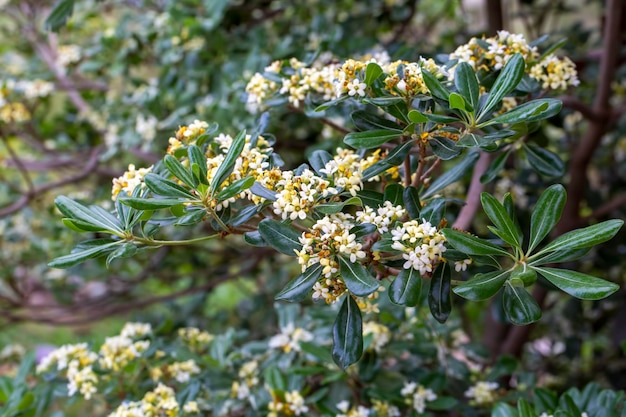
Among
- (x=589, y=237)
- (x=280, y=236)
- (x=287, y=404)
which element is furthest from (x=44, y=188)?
(x=589, y=237)

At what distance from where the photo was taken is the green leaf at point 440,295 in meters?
0.78

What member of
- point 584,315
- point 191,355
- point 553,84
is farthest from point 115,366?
point 584,315

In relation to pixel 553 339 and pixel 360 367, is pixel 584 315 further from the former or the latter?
pixel 360 367

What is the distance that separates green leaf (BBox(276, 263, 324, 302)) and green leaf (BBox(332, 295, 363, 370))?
0.09 m

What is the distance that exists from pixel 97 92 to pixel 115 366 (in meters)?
1.44

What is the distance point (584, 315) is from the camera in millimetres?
2088

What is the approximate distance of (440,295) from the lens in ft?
2.57

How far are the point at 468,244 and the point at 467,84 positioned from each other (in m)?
0.21

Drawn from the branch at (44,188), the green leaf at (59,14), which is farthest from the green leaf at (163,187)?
the branch at (44,188)

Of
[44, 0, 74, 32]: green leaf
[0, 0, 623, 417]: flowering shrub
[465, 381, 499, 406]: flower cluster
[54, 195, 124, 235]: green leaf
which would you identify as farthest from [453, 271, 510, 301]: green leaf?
[44, 0, 74, 32]: green leaf

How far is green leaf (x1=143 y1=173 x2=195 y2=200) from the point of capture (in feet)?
2.48

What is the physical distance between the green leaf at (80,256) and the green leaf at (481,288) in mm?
439

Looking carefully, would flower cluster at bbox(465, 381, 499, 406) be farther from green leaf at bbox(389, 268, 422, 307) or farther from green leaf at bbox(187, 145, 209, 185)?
green leaf at bbox(187, 145, 209, 185)

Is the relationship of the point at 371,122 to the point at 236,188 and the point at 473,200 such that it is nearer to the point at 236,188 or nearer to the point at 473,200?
the point at 236,188
